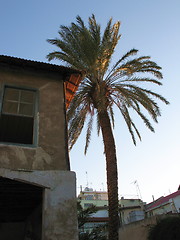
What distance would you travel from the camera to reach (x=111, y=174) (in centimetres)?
1040

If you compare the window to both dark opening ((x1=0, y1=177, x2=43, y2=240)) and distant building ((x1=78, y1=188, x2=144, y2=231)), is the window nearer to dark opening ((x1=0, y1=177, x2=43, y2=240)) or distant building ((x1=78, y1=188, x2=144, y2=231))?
dark opening ((x1=0, y1=177, x2=43, y2=240))

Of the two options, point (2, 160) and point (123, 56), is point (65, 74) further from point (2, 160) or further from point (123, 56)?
point (123, 56)

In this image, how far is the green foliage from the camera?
23.9ft

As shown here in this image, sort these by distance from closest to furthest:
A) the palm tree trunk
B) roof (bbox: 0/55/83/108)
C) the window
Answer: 1. the window
2. roof (bbox: 0/55/83/108)
3. the palm tree trunk

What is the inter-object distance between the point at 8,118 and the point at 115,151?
5.35 meters

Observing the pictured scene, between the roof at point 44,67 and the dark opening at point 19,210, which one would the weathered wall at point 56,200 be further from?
the roof at point 44,67

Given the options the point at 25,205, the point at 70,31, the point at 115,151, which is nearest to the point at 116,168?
the point at 115,151

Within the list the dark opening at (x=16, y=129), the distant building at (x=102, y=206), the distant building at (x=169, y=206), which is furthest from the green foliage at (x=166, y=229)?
the distant building at (x=169, y=206)

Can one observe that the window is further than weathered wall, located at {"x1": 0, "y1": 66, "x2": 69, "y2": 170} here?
Yes

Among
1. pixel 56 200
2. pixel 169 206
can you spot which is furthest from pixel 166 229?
pixel 169 206

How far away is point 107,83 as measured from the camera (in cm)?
1258

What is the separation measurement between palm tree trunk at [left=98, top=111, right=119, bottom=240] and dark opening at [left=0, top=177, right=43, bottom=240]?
307cm

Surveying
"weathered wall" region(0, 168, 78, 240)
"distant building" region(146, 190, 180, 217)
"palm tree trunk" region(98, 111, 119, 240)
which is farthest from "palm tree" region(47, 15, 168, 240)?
"distant building" region(146, 190, 180, 217)

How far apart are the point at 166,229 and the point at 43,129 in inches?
197
